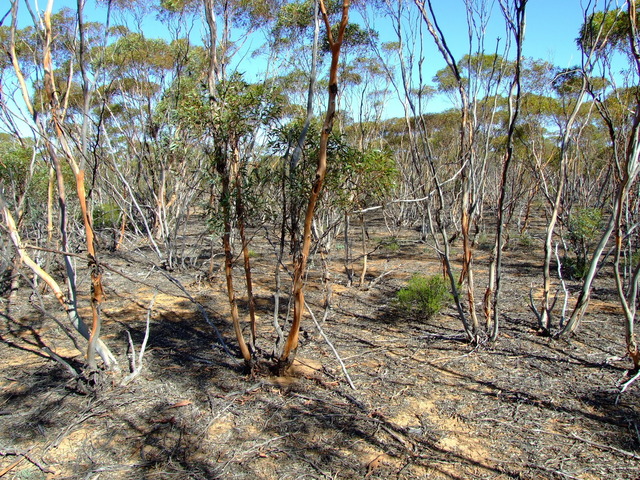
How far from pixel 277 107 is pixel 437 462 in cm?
232

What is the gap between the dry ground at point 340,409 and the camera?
2.55 m

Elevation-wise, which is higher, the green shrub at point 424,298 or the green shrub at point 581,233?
the green shrub at point 581,233

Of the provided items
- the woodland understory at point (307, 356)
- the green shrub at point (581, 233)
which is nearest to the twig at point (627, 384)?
the woodland understory at point (307, 356)

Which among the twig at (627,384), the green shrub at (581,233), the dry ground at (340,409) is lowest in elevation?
the dry ground at (340,409)

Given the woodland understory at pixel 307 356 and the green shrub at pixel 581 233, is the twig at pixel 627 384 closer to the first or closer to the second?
the woodland understory at pixel 307 356

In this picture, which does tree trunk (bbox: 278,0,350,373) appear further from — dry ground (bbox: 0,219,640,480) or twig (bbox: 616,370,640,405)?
twig (bbox: 616,370,640,405)

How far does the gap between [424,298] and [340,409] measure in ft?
6.84

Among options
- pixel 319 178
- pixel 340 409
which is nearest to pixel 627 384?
pixel 340 409

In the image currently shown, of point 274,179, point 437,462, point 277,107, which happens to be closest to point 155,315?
point 274,179

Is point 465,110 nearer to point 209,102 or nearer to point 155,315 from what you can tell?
point 209,102

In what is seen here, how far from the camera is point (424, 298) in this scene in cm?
489

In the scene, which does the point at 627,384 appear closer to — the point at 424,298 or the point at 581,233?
the point at 424,298

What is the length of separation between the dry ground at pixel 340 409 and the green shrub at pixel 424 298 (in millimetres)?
158

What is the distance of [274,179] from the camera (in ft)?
10.4
